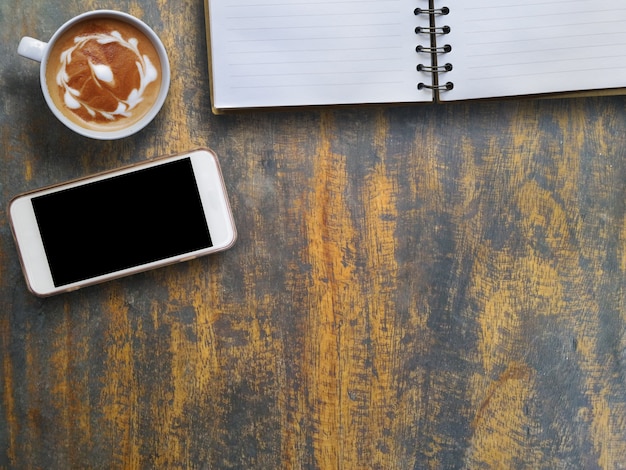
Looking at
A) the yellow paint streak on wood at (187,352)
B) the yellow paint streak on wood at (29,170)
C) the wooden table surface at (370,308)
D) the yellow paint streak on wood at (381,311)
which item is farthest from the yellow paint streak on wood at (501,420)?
the yellow paint streak on wood at (29,170)

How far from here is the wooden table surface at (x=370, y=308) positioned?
778 millimetres

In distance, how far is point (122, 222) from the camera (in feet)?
2.48

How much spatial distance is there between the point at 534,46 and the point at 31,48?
1.91 ft

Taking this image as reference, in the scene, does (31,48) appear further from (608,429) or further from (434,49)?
(608,429)

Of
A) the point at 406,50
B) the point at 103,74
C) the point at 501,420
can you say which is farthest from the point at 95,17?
the point at 501,420

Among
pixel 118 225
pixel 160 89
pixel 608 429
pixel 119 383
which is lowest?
pixel 608 429

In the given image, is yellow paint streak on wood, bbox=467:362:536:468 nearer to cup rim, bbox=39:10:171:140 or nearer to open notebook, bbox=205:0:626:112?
open notebook, bbox=205:0:626:112

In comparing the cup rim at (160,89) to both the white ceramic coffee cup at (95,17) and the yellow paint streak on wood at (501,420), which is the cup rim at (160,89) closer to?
the white ceramic coffee cup at (95,17)

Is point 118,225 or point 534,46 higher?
point 534,46

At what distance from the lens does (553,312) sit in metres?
0.80

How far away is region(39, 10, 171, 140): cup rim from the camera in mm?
705

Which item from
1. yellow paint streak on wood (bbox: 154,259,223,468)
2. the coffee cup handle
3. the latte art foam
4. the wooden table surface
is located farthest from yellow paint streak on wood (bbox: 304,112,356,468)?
the coffee cup handle

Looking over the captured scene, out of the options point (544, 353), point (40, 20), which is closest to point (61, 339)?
point (40, 20)

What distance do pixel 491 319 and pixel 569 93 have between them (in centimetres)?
29
